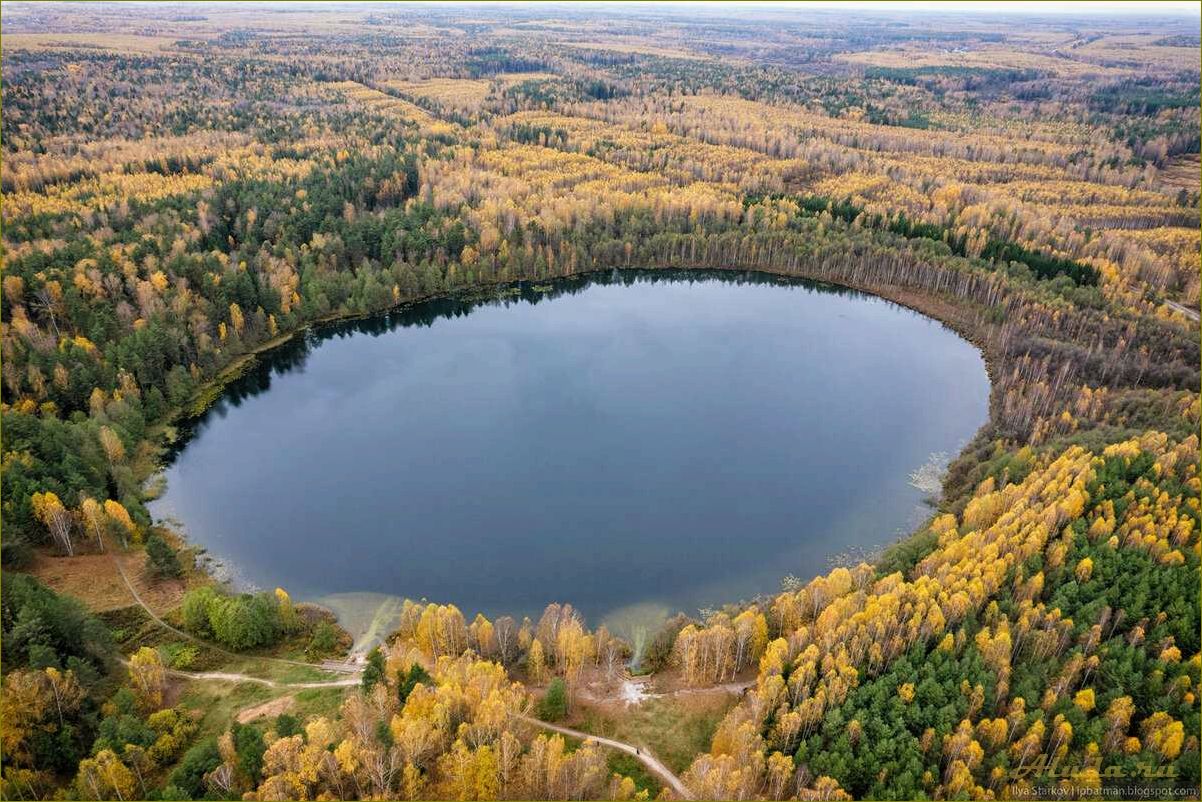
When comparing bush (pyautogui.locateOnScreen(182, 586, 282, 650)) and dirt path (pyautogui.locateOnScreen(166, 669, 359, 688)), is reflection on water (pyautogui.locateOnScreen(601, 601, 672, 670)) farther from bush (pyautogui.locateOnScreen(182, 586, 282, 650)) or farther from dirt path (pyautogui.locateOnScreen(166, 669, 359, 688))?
bush (pyautogui.locateOnScreen(182, 586, 282, 650))

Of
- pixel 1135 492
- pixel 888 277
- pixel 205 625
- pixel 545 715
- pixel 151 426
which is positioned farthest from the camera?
pixel 888 277

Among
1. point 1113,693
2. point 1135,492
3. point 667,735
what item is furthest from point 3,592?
point 1135,492

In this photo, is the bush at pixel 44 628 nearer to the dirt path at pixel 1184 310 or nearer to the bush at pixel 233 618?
the bush at pixel 233 618

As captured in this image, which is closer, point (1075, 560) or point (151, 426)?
point (1075, 560)

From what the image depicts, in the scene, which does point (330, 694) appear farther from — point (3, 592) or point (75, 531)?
point (75, 531)

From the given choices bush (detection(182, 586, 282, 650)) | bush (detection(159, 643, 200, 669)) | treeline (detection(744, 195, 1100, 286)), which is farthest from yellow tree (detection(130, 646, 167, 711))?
treeline (detection(744, 195, 1100, 286))

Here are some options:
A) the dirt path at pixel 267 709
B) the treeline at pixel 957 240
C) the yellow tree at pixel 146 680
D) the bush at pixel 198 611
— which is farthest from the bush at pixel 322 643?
the treeline at pixel 957 240

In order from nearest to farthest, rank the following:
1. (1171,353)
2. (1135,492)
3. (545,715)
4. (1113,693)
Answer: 1. (1113,693)
2. (545,715)
3. (1135,492)
4. (1171,353)
